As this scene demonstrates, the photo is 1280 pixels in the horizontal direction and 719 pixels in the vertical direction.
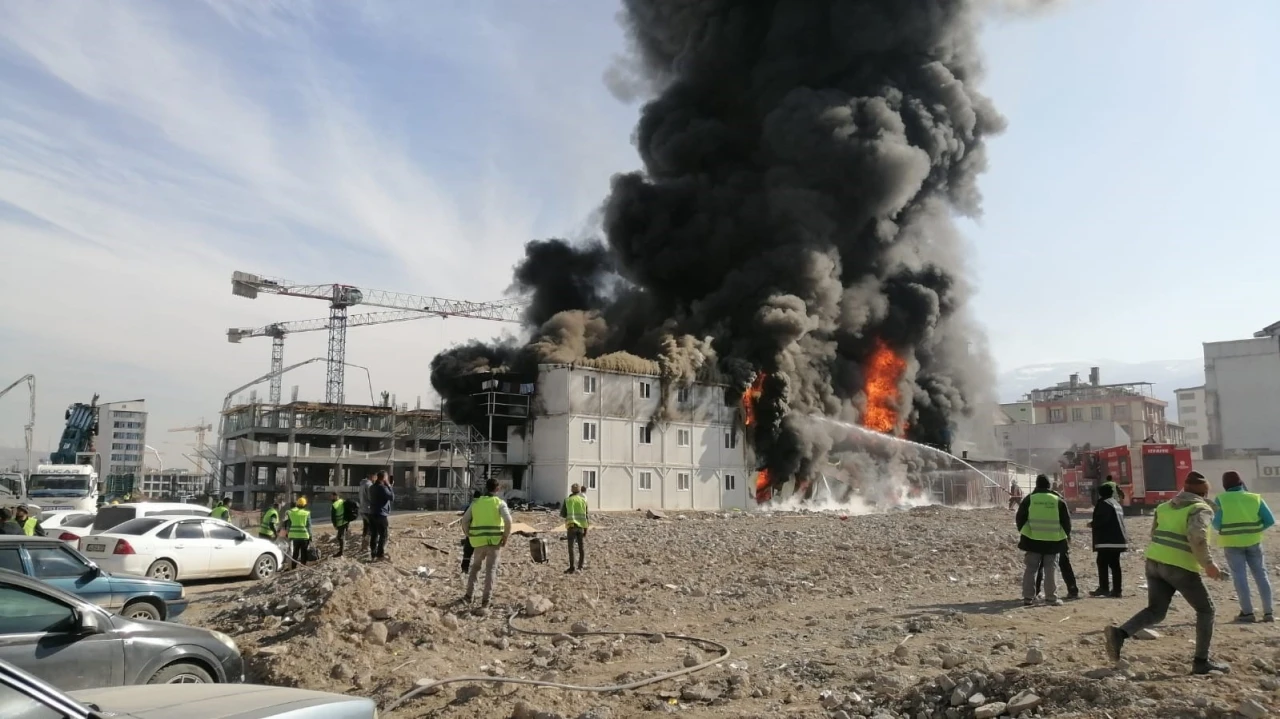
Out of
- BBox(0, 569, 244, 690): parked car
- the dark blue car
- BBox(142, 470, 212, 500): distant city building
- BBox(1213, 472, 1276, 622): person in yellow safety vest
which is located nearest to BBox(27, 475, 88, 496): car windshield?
the dark blue car

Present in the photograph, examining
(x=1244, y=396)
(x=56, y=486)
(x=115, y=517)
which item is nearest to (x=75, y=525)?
(x=115, y=517)

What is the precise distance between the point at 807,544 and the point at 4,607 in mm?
→ 17985

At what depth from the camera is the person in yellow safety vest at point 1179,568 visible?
7430mm

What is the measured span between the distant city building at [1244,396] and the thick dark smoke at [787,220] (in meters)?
24.5

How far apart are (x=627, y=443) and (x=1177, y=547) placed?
36.5 meters

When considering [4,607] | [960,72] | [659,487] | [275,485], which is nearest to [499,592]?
[4,607]

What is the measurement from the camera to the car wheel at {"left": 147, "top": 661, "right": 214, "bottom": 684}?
6.95m

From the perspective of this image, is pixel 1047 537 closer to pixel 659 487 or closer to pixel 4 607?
pixel 4 607

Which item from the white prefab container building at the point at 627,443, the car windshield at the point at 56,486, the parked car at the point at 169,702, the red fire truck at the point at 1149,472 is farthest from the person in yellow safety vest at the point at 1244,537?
the car windshield at the point at 56,486

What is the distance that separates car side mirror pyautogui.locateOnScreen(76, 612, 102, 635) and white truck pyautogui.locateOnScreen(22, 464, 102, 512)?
111 ft

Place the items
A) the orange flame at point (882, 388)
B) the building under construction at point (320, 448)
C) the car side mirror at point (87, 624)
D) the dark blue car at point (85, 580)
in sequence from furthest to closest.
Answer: the building under construction at point (320, 448)
the orange flame at point (882, 388)
the dark blue car at point (85, 580)
the car side mirror at point (87, 624)

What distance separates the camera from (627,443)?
43875 millimetres

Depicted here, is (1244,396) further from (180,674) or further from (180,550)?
(180,674)

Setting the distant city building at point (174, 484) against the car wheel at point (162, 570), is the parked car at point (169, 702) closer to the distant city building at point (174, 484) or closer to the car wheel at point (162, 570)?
the car wheel at point (162, 570)
